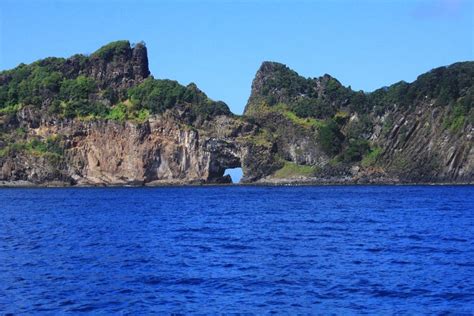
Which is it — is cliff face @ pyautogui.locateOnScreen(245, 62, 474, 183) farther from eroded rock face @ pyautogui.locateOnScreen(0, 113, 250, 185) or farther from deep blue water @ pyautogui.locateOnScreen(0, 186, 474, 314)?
deep blue water @ pyautogui.locateOnScreen(0, 186, 474, 314)

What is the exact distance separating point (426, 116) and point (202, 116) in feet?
197

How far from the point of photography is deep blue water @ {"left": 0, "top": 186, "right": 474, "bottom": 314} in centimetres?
2858

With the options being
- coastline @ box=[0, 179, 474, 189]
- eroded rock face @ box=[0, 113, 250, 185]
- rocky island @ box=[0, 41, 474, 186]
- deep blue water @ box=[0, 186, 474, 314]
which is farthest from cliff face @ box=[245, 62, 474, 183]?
deep blue water @ box=[0, 186, 474, 314]

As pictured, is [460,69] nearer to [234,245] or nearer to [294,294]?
[234,245]

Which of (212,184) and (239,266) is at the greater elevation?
(212,184)

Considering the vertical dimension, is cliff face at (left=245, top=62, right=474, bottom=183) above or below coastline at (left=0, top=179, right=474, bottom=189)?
above

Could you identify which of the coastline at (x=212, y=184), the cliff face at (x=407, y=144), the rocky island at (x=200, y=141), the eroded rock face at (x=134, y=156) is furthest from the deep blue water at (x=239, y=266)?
the eroded rock face at (x=134, y=156)

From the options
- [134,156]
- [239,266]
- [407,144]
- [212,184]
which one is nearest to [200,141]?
[212,184]

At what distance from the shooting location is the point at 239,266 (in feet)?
123

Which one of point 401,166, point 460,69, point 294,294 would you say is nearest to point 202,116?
point 401,166

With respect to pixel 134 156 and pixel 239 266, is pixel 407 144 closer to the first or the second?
pixel 134 156

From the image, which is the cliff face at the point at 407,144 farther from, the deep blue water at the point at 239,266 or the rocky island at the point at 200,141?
the deep blue water at the point at 239,266

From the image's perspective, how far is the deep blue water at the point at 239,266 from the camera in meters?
28.6

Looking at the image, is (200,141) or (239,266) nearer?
(239,266)
